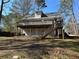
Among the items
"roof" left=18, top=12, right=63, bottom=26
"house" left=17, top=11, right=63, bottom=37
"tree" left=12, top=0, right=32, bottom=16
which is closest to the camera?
"house" left=17, top=11, right=63, bottom=37

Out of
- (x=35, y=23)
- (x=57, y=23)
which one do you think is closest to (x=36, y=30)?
(x=35, y=23)

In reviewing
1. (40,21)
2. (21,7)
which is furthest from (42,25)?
(21,7)

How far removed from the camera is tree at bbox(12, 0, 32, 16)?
4684 centimetres

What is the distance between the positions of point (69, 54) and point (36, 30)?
1428 centimetres

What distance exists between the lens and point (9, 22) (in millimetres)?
49594

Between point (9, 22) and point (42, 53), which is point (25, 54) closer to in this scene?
point (42, 53)

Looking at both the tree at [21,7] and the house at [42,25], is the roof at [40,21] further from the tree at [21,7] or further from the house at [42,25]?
the tree at [21,7]

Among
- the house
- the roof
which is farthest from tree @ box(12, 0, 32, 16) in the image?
the roof

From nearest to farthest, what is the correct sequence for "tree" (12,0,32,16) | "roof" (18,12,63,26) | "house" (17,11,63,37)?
"house" (17,11,63,37) < "roof" (18,12,63,26) < "tree" (12,0,32,16)

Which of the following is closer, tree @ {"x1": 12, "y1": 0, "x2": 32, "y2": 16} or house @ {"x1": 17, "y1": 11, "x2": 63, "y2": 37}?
house @ {"x1": 17, "y1": 11, "x2": 63, "y2": 37}

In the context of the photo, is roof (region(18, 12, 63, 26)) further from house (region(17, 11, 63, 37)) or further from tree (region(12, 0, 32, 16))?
tree (region(12, 0, 32, 16))

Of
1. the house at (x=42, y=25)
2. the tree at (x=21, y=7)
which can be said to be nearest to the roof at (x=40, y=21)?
the house at (x=42, y=25)

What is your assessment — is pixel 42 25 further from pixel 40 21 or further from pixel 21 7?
pixel 21 7

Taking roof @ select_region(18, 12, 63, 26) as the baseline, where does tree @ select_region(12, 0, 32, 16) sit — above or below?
above
